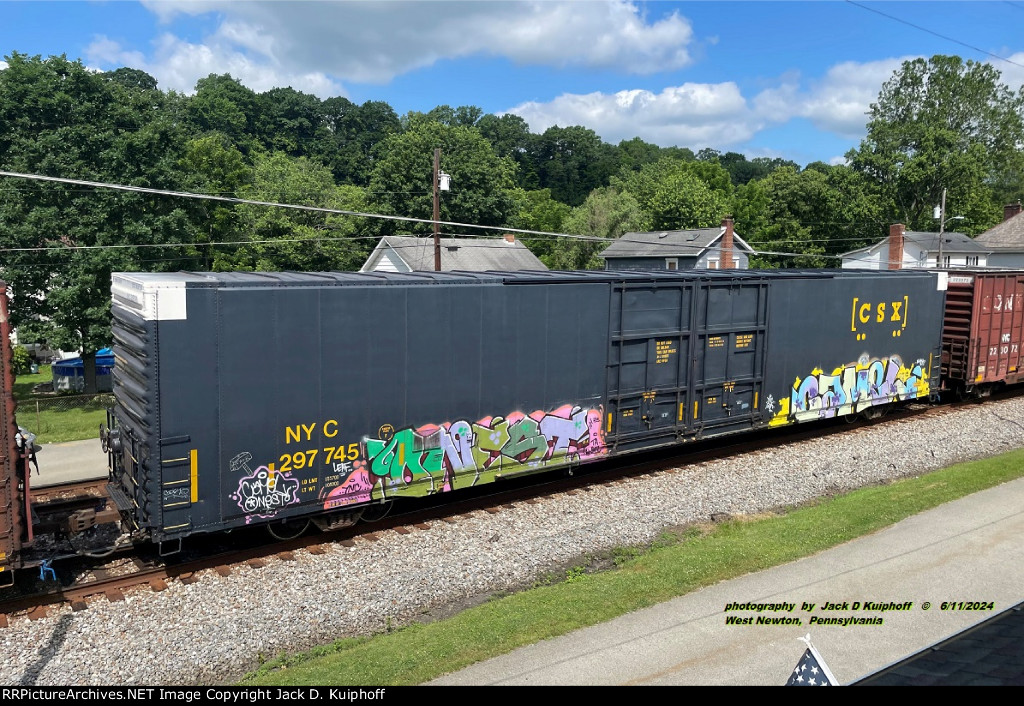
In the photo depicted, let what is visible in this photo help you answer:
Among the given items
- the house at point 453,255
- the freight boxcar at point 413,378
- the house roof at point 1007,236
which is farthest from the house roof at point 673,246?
the freight boxcar at point 413,378

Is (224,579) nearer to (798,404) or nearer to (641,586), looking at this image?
(641,586)

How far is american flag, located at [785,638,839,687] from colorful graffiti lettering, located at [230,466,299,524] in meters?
7.90

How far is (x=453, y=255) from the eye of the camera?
4309 centimetres

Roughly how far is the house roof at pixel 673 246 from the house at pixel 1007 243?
21.3 meters

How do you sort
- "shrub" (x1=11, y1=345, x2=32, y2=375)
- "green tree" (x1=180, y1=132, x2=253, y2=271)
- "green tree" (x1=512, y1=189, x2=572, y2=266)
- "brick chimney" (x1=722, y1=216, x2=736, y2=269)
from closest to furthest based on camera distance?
"green tree" (x1=180, y1=132, x2=253, y2=271) → "shrub" (x1=11, y1=345, x2=32, y2=375) → "brick chimney" (x1=722, y1=216, x2=736, y2=269) → "green tree" (x1=512, y1=189, x2=572, y2=266)

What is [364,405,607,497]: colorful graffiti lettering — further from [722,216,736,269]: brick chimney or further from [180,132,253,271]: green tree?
[722,216,736,269]: brick chimney

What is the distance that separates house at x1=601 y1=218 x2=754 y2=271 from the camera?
159 ft

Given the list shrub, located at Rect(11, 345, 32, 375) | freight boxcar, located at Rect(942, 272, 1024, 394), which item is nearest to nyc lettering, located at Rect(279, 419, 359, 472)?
freight boxcar, located at Rect(942, 272, 1024, 394)

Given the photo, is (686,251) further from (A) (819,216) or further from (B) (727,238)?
(A) (819,216)

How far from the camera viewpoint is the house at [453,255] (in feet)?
143

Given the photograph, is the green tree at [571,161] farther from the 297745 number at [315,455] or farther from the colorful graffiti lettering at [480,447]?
the 297745 number at [315,455]
